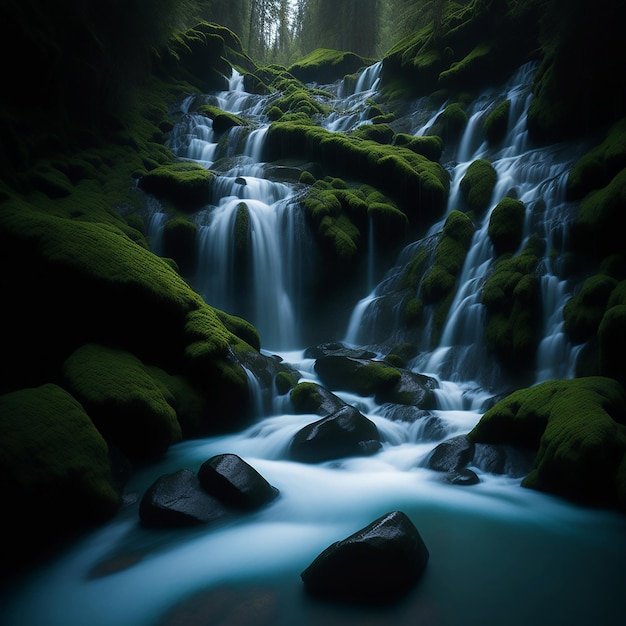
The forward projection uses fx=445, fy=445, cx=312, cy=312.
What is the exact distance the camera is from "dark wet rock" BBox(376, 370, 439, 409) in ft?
27.7

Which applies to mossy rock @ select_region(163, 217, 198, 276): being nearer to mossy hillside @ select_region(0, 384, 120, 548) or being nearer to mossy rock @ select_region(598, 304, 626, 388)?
mossy hillside @ select_region(0, 384, 120, 548)

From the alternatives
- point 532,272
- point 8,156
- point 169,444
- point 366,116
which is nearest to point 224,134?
point 366,116

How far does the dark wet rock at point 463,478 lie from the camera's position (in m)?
5.70

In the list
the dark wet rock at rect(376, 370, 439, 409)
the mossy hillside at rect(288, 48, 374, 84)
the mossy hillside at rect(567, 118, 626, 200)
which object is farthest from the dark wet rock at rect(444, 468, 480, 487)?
the mossy hillside at rect(288, 48, 374, 84)

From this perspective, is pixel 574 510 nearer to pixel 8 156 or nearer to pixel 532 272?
pixel 532 272

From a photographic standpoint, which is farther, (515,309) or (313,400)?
(515,309)

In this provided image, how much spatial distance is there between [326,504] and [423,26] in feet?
80.7

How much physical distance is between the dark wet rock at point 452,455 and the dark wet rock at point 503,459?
0.12 meters

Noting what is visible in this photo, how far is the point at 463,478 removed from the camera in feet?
18.9

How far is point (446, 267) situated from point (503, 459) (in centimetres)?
644

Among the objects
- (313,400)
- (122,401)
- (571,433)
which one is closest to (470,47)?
(313,400)

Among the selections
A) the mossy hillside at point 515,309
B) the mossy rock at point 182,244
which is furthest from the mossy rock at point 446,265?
the mossy rock at point 182,244

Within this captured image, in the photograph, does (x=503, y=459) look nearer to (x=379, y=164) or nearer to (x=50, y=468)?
(x=50, y=468)

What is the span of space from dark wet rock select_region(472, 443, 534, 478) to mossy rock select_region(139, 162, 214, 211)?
11.7 m
